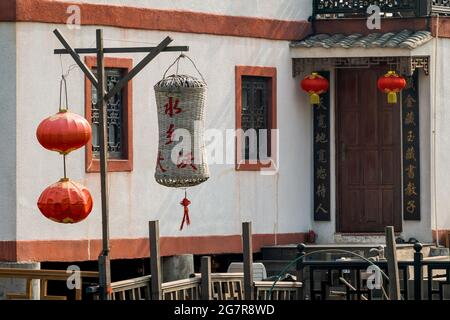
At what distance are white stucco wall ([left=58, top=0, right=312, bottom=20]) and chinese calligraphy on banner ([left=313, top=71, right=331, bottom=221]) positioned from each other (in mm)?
1030

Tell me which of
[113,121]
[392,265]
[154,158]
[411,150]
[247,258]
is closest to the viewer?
[392,265]

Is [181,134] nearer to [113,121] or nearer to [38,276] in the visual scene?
[113,121]

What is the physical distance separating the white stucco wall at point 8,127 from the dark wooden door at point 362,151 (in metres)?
5.62

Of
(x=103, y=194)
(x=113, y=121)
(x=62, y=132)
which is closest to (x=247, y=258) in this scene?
(x=103, y=194)

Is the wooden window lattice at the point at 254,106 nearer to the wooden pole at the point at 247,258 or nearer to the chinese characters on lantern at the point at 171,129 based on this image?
the chinese characters on lantern at the point at 171,129

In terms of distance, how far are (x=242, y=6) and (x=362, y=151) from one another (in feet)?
9.60

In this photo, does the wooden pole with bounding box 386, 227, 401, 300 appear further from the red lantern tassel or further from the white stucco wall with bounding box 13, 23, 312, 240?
the white stucco wall with bounding box 13, 23, 312, 240

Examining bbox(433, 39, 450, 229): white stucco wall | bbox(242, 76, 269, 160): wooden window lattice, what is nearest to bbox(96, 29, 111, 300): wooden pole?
bbox(242, 76, 269, 160): wooden window lattice

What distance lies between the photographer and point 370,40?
27391 millimetres

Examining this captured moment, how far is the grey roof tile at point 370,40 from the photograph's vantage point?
27.1 metres

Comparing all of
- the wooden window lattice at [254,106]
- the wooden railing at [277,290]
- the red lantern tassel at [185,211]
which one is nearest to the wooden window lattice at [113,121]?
the red lantern tassel at [185,211]
